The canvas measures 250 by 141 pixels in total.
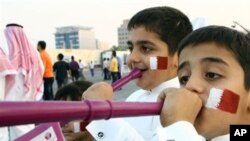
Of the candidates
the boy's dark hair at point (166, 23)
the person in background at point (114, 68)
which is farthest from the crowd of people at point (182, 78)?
the person in background at point (114, 68)

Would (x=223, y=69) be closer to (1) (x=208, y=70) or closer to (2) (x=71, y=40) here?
(1) (x=208, y=70)

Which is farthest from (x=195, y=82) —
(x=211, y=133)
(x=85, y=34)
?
(x=85, y=34)

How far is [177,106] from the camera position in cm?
110

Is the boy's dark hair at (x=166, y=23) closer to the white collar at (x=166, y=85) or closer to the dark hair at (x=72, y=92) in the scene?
the white collar at (x=166, y=85)

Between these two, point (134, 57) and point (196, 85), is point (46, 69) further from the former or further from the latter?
point (196, 85)

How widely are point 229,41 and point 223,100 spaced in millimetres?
250

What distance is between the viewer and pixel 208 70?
51.0 inches

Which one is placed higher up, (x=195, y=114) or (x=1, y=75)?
(x=195, y=114)

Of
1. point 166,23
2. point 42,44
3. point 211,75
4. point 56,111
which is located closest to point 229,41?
point 211,75

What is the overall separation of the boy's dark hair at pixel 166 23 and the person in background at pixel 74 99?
1.94 feet

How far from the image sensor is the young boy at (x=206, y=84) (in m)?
1.10

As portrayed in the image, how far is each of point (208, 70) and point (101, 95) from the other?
2.02 ft

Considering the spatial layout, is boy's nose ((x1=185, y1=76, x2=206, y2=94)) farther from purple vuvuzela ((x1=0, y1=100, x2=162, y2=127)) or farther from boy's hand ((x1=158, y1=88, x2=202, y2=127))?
purple vuvuzela ((x1=0, y1=100, x2=162, y2=127))

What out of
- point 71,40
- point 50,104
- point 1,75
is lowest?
point 71,40
